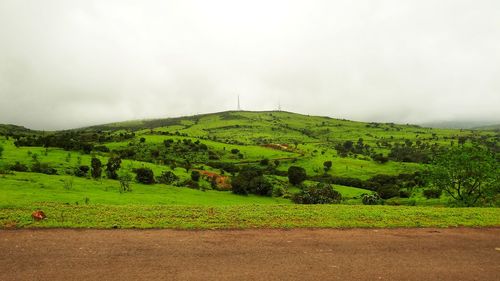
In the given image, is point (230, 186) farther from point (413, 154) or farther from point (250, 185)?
point (413, 154)

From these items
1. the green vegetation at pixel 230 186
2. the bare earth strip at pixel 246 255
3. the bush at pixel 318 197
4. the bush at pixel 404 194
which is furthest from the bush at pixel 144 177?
the bush at pixel 404 194

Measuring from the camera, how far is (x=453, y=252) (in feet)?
49.6

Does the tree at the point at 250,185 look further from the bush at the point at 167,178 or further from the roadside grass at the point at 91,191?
the bush at the point at 167,178

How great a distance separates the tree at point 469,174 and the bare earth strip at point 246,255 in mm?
31960

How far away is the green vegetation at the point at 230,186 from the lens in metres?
19.8

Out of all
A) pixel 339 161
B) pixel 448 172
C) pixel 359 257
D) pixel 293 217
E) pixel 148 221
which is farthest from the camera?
pixel 339 161

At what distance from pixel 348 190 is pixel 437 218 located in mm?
67116

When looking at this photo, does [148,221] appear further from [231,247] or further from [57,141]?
[57,141]

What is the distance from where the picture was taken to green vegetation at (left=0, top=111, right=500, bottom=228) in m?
19.8

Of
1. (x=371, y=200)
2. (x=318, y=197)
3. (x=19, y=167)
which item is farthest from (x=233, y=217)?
(x=19, y=167)

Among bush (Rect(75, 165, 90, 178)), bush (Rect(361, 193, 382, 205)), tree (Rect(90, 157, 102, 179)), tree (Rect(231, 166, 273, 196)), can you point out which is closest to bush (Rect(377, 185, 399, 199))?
bush (Rect(361, 193, 382, 205))

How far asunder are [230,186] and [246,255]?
67.3 m

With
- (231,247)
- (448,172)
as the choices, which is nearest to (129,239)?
(231,247)

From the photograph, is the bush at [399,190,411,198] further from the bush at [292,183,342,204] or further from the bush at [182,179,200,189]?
the bush at [182,179,200,189]
